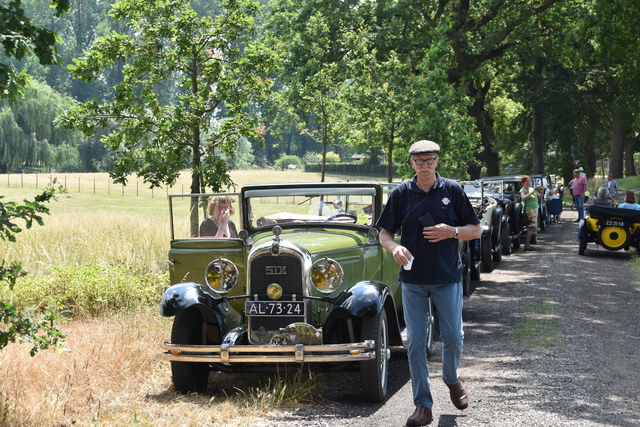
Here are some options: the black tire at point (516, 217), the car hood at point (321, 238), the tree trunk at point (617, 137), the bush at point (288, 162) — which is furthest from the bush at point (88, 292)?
the bush at point (288, 162)

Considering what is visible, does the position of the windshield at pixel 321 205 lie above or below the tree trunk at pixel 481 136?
below

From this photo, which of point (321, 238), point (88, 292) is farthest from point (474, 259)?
point (321, 238)

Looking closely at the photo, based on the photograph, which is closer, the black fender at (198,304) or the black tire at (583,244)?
the black fender at (198,304)

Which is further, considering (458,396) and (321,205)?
(321,205)

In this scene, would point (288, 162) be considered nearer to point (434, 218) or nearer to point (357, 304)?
point (357, 304)

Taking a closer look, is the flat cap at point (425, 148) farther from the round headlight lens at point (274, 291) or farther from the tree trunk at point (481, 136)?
the tree trunk at point (481, 136)

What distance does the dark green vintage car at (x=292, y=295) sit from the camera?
6.60 meters

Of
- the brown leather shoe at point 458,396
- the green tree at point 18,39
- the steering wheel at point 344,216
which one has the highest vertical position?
the green tree at point 18,39

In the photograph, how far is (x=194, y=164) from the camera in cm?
1398

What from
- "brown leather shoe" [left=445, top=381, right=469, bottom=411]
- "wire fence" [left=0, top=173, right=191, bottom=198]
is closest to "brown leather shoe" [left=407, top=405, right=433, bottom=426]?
"brown leather shoe" [left=445, top=381, right=469, bottom=411]

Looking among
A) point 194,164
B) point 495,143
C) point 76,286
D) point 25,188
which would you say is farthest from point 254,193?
point 25,188

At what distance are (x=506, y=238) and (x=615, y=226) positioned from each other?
8.10 ft

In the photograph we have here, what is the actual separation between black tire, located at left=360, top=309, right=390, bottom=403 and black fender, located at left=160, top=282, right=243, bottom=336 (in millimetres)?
1421

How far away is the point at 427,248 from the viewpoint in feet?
19.1
